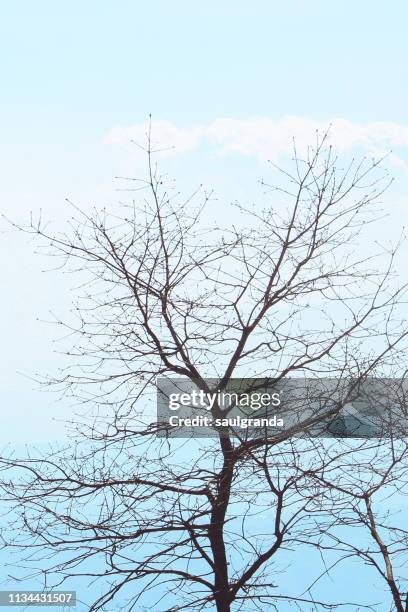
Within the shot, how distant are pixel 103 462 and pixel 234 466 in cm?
78

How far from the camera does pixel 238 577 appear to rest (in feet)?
18.1

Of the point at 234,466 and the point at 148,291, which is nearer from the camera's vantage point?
the point at 234,466

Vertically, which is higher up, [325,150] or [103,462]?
[325,150]

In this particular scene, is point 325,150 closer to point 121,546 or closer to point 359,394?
point 359,394

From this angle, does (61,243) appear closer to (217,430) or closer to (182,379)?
(182,379)

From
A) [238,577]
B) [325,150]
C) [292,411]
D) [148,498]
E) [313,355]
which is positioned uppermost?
[325,150]

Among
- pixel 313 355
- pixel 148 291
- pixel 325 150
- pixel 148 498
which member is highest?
pixel 325 150

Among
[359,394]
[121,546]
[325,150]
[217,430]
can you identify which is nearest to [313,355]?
[359,394]

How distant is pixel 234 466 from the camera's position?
529 cm

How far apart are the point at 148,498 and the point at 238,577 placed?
71cm

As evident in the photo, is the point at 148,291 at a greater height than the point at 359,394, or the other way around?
the point at 148,291

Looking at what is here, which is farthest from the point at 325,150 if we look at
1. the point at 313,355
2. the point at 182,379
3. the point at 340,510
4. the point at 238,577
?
the point at 238,577

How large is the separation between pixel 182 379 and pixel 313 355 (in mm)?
790

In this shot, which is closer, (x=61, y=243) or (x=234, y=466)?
(x=234, y=466)
